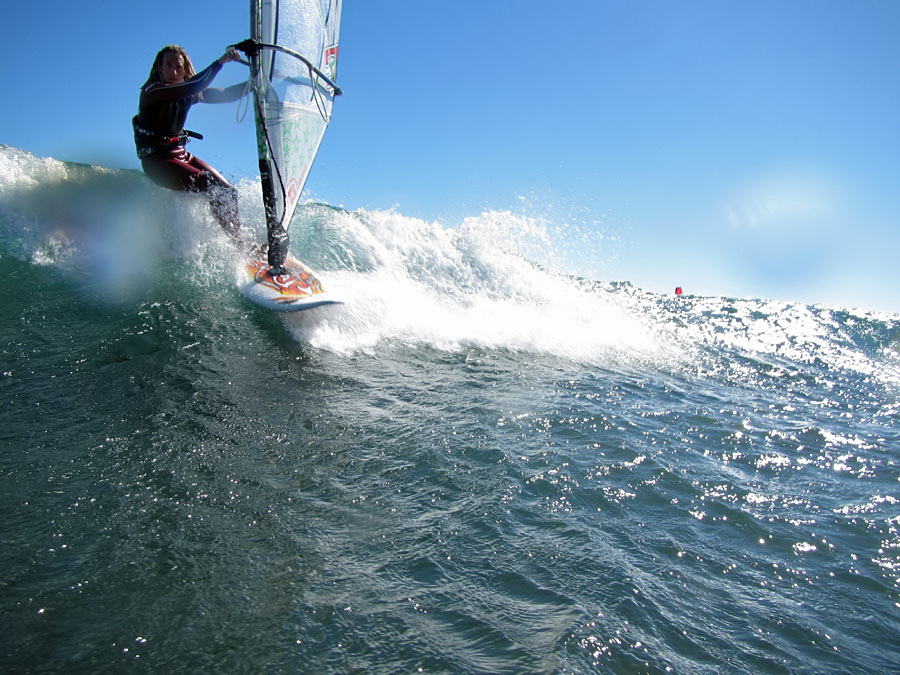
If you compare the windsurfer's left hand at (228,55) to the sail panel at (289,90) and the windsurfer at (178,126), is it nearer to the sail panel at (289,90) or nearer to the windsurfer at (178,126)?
the windsurfer at (178,126)

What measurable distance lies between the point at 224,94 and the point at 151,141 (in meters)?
1.03

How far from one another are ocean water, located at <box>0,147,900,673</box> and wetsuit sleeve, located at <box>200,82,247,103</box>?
5.05 ft

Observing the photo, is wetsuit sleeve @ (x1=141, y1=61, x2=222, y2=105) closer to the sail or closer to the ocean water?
the sail

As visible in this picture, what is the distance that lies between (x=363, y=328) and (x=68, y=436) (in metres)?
3.50

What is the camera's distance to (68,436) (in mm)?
2711

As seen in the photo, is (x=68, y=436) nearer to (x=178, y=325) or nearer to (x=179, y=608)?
(x=179, y=608)

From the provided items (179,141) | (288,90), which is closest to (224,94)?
(288,90)

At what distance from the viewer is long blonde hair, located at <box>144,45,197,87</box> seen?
497cm

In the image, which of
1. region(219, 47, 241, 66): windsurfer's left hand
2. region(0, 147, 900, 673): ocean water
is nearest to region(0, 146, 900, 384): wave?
region(0, 147, 900, 673): ocean water

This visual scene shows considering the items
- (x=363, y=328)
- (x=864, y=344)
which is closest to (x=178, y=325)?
(x=363, y=328)

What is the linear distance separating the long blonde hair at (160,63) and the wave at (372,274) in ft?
4.98

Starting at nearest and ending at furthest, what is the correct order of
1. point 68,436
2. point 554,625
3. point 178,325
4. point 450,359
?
point 554,625 < point 68,436 < point 178,325 < point 450,359

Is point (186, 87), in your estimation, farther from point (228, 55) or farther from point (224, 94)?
point (228, 55)

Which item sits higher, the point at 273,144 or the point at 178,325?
the point at 273,144
